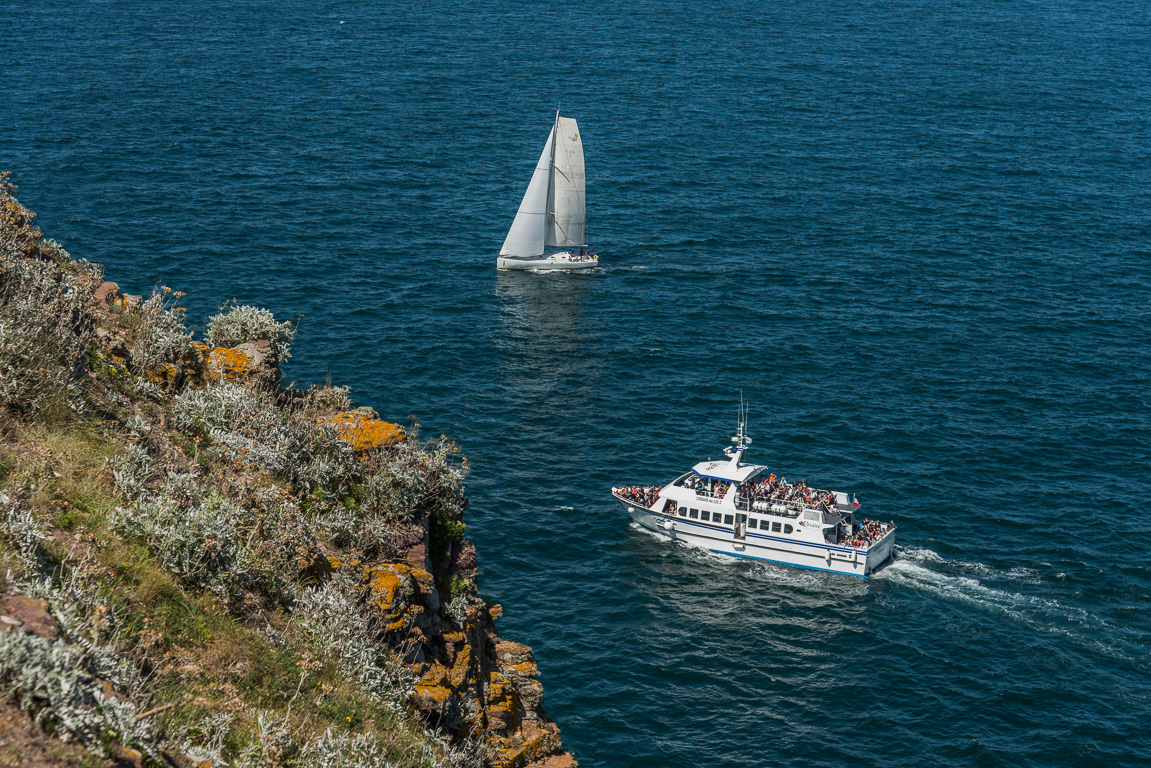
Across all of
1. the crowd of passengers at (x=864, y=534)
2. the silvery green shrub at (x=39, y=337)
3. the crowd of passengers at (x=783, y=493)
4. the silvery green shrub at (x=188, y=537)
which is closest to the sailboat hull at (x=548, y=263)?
the crowd of passengers at (x=783, y=493)

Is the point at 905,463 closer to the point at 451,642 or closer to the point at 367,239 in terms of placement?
the point at 451,642

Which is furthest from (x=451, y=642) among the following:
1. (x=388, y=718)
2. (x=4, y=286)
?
(x=4, y=286)

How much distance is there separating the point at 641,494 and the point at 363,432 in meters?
34.2

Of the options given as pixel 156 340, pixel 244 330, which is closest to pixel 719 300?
pixel 244 330

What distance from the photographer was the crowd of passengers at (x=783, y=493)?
5312 centimetres

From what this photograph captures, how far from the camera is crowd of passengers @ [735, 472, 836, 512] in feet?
174

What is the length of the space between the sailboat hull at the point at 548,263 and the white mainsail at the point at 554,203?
446 millimetres

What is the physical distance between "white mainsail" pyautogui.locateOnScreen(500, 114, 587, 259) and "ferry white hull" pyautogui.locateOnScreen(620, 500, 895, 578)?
123 ft

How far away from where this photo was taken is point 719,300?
78.1m

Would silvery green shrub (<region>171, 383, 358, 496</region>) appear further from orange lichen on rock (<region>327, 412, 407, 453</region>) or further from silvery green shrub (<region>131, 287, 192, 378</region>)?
silvery green shrub (<region>131, 287, 192, 378</region>)

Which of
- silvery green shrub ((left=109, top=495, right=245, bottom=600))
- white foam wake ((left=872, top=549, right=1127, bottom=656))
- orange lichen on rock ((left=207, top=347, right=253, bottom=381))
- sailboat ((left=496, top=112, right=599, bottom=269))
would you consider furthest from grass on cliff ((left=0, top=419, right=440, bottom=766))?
sailboat ((left=496, top=112, right=599, bottom=269))

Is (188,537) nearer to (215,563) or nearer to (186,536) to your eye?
(186,536)

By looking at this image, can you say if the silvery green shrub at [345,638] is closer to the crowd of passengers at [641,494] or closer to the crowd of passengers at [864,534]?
the crowd of passengers at [641,494]

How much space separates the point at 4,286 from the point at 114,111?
10041cm
